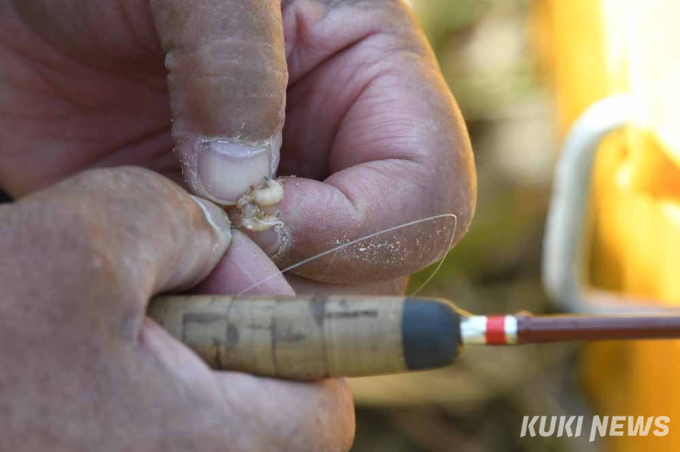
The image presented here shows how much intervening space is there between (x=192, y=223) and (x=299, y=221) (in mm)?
154

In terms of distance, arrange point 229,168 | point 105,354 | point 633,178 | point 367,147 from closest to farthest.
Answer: point 105,354
point 229,168
point 367,147
point 633,178

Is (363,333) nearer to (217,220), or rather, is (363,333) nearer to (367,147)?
(217,220)

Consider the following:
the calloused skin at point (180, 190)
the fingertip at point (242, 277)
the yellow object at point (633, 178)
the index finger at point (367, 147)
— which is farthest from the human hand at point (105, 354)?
the yellow object at point (633, 178)

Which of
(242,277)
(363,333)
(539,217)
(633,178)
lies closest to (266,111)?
(242,277)

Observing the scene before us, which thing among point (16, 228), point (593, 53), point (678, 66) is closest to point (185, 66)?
point (16, 228)

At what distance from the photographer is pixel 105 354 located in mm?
529

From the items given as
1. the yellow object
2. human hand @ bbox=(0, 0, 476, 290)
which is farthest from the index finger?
the yellow object

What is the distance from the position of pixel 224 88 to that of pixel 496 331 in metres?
0.34

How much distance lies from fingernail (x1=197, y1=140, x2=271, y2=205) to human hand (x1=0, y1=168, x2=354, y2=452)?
173mm

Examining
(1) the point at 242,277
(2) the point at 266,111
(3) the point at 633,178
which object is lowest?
(3) the point at 633,178

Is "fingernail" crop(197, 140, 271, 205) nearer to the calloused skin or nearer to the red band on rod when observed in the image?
the calloused skin

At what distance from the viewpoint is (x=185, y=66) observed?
762mm

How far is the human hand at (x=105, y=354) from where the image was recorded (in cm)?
52

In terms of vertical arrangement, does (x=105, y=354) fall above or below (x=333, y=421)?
above
